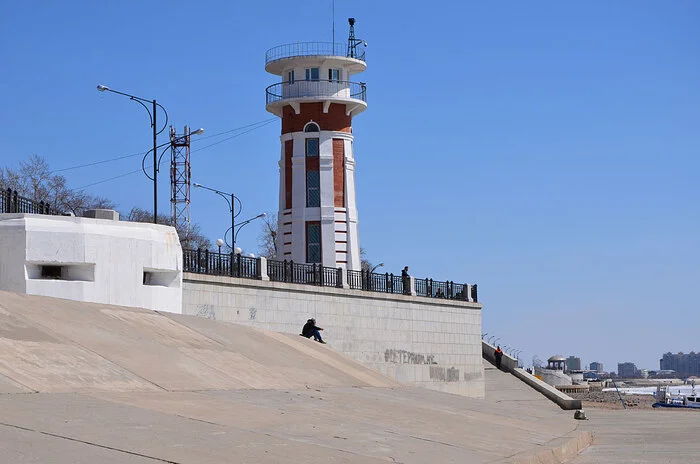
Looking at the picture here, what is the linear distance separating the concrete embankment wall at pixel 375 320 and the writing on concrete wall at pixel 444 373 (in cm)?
4

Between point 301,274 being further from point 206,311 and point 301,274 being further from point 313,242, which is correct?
point 313,242

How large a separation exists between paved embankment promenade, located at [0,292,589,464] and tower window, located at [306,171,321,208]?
85.0 feet

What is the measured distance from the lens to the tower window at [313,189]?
4534 cm

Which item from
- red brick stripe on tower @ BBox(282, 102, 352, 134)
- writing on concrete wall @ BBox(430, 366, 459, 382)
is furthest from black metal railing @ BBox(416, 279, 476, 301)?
red brick stripe on tower @ BBox(282, 102, 352, 134)

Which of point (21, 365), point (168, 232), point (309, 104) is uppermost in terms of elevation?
point (309, 104)

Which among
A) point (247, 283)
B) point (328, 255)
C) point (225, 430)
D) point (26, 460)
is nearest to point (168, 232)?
point (247, 283)

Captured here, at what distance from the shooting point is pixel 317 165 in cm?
4547

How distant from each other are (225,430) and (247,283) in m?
20.8

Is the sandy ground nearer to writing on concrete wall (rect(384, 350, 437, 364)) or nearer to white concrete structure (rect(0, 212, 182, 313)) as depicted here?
writing on concrete wall (rect(384, 350, 437, 364))

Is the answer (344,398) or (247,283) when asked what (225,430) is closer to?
(344,398)

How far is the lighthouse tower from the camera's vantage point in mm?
45281

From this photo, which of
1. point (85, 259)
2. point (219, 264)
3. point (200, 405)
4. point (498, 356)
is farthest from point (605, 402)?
point (200, 405)

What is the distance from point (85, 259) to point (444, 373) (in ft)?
78.1

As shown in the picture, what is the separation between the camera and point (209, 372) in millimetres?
14586
